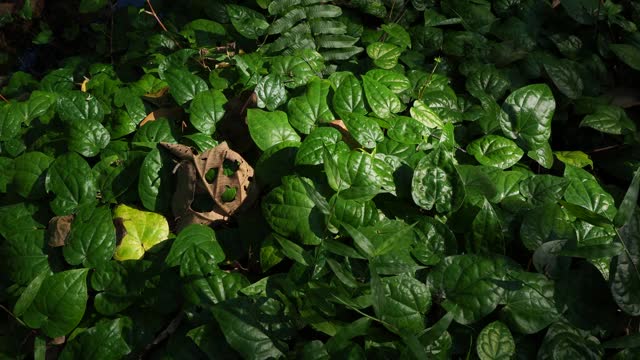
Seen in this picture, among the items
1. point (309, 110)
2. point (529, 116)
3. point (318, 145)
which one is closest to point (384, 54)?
point (309, 110)

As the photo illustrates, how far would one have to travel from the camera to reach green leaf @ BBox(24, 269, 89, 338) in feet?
6.40

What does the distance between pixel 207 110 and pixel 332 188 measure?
0.75 metres

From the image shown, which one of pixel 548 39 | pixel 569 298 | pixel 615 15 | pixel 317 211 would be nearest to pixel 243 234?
pixel 317 211

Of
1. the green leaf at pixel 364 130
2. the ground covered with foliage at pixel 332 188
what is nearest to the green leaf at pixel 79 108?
the ground covered with foliage at pixel 332 188

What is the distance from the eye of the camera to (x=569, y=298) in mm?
1885

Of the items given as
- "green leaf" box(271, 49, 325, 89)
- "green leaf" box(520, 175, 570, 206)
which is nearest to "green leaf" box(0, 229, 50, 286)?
"green leaf" box(271, 49, 325, 89)

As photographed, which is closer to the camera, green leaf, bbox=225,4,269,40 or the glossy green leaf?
the glossy green leaf

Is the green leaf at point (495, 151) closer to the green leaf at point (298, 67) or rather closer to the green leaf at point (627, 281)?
the green leaf at point (627, 281)

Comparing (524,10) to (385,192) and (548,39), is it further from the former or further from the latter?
(385,192)

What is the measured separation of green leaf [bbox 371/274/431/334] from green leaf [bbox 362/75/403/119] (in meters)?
0.85

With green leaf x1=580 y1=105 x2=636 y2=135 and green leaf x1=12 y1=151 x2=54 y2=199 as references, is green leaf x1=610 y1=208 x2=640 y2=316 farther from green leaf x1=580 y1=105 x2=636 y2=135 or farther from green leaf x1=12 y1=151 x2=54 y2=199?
green leaf x1=12 y1=151 x2=54 y2=199

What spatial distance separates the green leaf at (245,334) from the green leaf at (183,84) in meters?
1.14

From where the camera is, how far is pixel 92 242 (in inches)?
81.8

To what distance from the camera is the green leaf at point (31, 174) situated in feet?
7.61
